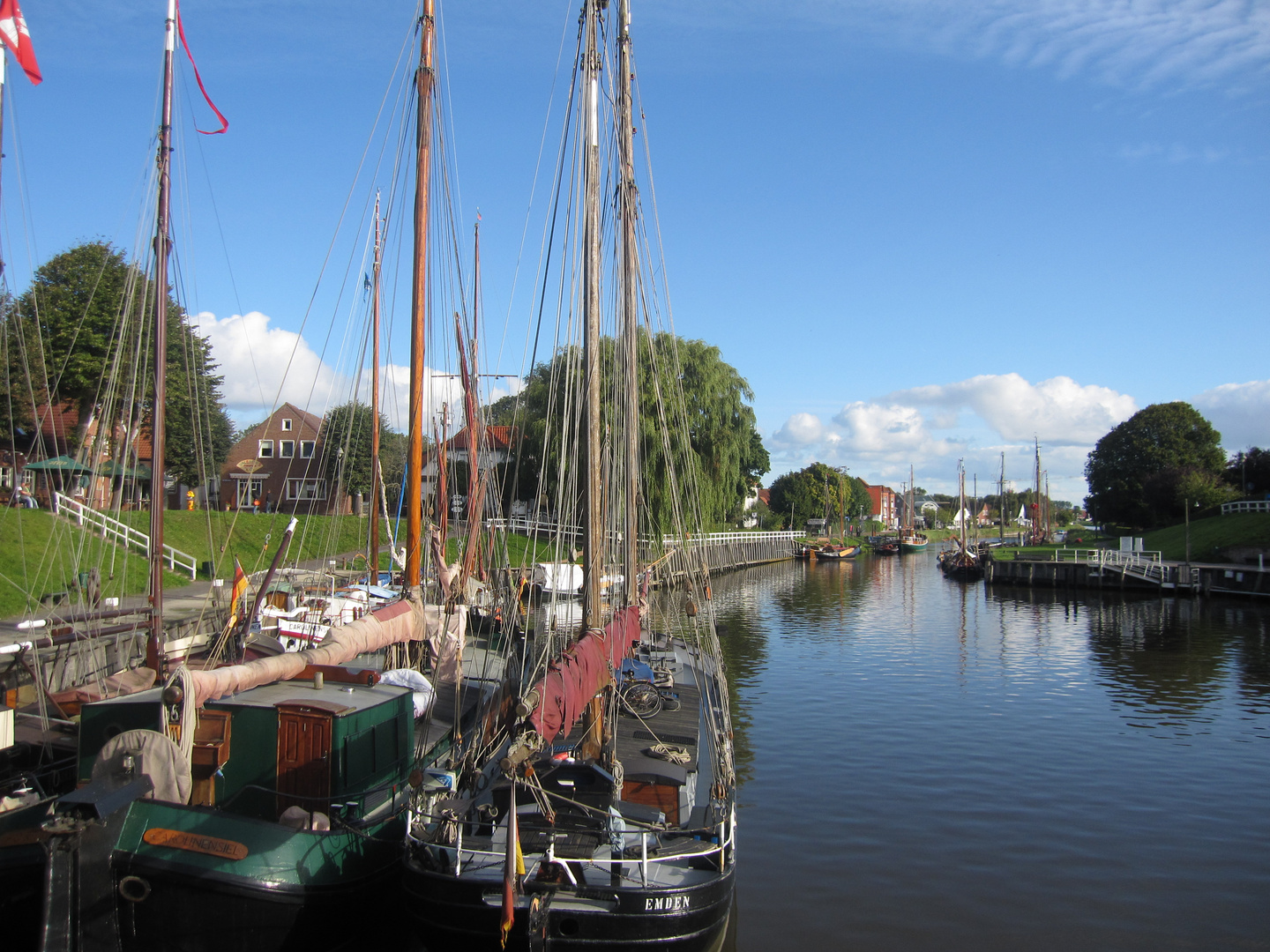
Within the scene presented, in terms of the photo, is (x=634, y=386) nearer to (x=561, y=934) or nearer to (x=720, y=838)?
(x=720, y=838)

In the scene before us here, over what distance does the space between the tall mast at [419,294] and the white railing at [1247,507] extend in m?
64.0

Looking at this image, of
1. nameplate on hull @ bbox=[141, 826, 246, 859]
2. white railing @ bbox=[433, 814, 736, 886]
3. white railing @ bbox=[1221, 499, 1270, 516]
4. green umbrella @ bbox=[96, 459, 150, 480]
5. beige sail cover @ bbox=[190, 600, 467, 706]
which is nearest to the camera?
nameplate on hull @ bbox=[141, 826, 246, 859]

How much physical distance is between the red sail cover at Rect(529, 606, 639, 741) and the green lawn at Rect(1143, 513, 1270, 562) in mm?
56634

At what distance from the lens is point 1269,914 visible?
11672 millimetres

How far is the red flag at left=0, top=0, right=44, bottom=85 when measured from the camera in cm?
1105

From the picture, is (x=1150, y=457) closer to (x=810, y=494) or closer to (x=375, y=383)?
(x=810, y=494)

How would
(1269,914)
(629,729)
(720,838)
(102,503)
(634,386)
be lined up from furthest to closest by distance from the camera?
1. (102,503)
2. (634,386)
3. (629,729)
4. (1269,914)
5. (720,838)

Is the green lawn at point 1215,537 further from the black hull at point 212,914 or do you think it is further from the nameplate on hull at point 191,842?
the nameplate on hull at point 191,842

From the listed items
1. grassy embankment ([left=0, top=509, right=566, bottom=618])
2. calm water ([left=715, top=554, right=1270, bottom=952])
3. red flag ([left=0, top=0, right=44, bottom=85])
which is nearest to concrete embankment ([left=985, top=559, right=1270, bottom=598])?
calm water ([left=715, top=554, right=1270, bottom=952])

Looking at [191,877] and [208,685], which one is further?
[208,685]

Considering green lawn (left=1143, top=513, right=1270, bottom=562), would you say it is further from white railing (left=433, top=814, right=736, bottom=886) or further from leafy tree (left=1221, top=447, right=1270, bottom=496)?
white railing (left=433, top=814, right=736, bottom=886)

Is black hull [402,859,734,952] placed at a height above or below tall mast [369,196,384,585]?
below

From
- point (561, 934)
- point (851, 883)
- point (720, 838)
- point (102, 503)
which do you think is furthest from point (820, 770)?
point (102, 503)

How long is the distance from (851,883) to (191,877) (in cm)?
862
